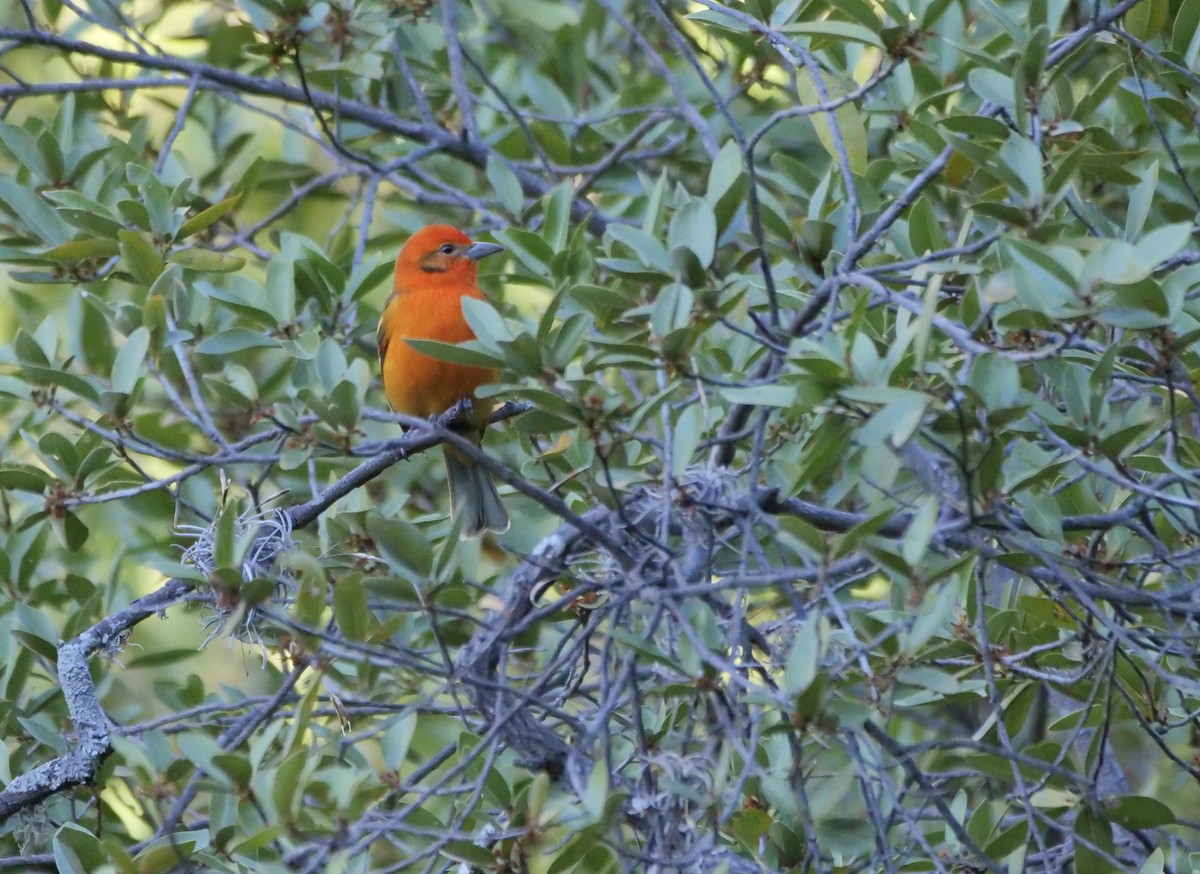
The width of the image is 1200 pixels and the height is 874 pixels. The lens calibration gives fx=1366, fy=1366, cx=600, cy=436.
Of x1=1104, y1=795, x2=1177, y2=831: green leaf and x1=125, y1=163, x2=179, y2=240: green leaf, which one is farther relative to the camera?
x1=125, y1=163, x2=179, y2=240: green leaf

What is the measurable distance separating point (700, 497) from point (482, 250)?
250 cm

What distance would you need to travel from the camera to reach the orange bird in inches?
196

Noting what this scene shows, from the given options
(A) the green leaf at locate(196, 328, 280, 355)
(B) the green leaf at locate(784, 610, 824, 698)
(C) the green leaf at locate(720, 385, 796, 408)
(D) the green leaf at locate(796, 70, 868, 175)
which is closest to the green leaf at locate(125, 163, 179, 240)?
(A) the green leaf at locate(196, 328, 280, 355)

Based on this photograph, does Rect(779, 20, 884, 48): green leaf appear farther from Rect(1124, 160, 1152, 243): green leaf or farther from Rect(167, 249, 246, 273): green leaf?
Rect(167, 249, 246, 273): green leaf

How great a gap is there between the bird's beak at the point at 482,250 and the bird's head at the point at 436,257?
4.3 inches

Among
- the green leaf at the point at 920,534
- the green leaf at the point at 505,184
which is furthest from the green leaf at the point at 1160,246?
the green leaf at the point at 505,184

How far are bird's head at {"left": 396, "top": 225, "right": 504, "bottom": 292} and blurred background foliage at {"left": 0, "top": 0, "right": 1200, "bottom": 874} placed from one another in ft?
1.99

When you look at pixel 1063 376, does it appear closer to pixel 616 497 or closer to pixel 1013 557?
pixel 1013 557

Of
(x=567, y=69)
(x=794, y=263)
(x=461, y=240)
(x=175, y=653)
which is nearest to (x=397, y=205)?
(x=461, y=240)

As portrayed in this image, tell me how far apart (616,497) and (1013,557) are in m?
0.84

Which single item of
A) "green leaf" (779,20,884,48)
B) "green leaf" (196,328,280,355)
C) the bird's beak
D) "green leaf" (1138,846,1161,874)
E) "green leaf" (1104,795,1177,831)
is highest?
"green leaf" (779,20,884,48)

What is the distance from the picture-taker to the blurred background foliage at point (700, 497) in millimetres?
2410

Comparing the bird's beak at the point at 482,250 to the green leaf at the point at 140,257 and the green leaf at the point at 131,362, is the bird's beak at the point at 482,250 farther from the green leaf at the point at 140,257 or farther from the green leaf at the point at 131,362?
the green leaf at the point at 131,362

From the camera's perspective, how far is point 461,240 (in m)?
5.51
